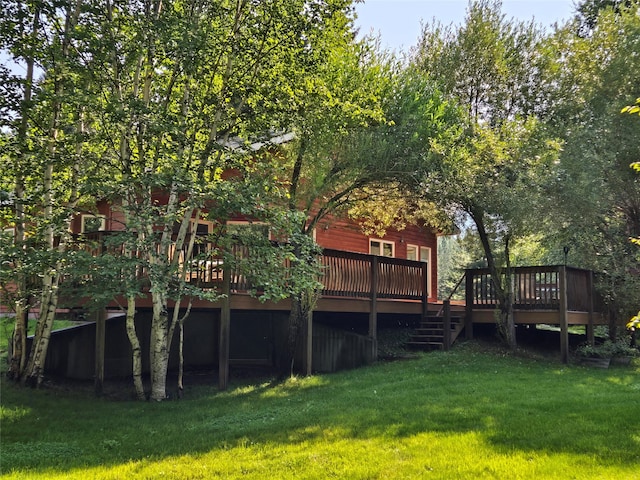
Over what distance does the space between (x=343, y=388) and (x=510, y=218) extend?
5.06 meters

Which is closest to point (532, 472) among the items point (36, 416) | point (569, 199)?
point (36, 416)

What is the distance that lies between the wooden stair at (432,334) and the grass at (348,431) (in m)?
3.07

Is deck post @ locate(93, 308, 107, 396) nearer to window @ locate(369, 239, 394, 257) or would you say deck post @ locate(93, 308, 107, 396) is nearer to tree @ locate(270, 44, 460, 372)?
tree @ locate(270, 44, 460, 372)

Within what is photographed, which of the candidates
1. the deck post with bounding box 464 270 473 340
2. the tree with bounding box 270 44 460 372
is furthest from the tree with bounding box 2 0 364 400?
the deck post with bounding box 464 270 473 340

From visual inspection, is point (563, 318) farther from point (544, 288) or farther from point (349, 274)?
point (349, 274)

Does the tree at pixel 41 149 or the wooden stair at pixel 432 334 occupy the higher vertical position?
the tree at pixel 41 149

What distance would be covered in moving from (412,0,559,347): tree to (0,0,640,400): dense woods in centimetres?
6

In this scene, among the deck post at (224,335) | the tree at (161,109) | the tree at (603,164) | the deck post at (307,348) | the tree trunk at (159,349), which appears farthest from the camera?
the tree at (603,164)

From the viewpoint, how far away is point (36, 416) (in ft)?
24.0

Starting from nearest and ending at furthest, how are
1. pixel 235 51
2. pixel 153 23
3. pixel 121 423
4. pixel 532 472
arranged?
pixel 532 472
pixel 121 423
pixel 153 23
pixel 235 51

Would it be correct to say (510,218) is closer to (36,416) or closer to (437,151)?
(437,151)

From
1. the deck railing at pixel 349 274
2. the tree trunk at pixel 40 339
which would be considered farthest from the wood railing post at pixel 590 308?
the tree trunk at pixel 40 339

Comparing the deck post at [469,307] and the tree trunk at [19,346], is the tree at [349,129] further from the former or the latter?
the tree trunk at [19,346]

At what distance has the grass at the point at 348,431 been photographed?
4.85m
